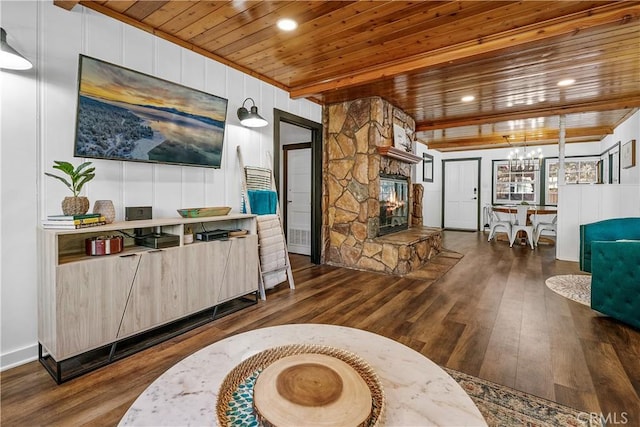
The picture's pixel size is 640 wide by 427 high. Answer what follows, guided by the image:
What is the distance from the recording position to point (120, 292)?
2.12m

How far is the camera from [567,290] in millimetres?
3543

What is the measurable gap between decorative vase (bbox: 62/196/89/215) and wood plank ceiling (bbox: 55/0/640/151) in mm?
1382

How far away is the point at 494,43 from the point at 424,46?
0.62 metres

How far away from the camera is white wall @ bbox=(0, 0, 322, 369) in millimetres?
2008

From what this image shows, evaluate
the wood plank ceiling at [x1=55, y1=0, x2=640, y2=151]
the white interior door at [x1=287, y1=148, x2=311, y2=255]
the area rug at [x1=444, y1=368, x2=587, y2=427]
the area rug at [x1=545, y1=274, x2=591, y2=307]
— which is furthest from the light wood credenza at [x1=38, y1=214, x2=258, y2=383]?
the area rug at [x1=545, y1=274, x2=591, y2=307]

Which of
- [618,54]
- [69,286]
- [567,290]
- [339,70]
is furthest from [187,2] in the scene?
[567,290]

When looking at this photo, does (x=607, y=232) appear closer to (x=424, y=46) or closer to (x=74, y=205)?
(x=424, y=46)

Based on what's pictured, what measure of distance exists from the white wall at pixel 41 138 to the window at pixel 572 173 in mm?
9152

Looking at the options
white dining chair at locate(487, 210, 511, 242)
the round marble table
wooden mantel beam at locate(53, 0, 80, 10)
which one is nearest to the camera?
the round marble table

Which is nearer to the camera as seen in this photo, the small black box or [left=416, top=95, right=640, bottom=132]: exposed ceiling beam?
the small black box

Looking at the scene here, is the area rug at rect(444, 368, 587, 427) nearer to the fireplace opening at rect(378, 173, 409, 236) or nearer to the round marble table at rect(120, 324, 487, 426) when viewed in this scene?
the round marble table at rect(120, 324, 487, 426)

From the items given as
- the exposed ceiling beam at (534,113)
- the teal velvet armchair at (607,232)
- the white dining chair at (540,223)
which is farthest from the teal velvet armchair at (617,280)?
the white dining chair at (540,223)

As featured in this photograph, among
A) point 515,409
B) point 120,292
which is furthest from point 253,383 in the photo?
point 120,292

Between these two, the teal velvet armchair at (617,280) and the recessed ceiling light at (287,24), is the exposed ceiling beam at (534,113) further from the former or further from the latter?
the recessed ceiling light at (287,24)
